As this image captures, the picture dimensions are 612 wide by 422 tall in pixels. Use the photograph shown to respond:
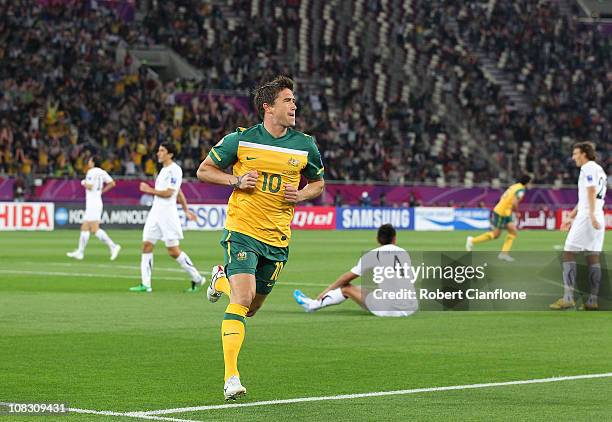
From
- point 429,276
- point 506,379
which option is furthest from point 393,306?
point 506,379

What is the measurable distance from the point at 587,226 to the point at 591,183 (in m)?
0.67

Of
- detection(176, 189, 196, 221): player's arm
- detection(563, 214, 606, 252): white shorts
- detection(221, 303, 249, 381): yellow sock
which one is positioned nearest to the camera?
detection(221, 303, 249, 381): yellow sock

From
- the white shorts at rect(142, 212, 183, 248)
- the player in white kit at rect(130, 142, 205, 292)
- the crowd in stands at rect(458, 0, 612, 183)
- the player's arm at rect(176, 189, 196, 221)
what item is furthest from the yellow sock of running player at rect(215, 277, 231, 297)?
the crowd in stands at rect(458, 0, 612, 183)

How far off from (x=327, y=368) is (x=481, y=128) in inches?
1972

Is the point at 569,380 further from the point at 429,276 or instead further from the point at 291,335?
the point at 429,276

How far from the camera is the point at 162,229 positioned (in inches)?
823

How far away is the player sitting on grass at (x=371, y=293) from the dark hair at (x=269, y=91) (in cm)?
→ 607

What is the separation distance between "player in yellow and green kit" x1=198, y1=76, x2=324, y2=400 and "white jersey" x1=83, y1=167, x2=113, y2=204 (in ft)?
63.6

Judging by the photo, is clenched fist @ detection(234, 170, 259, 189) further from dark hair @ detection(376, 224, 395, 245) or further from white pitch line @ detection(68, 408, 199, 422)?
dark hair @ detection(376, 224, 395, 245)

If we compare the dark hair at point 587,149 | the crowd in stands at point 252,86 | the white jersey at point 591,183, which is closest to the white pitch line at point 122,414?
the white jersey at point 591,183

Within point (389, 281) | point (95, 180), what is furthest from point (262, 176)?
point (95, 180)

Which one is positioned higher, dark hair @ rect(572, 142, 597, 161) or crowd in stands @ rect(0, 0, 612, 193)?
dark hair @ rect(572, 142, 597, 161)

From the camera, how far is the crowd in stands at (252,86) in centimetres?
4819

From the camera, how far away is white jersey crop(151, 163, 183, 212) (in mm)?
20750
